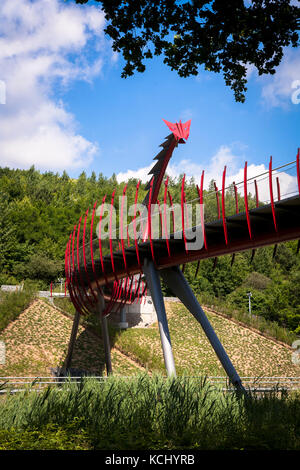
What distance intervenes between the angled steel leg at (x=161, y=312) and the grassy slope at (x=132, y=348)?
45.5ft

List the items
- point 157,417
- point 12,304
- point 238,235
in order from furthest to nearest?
point 12,304, point 238,235, point 157,417

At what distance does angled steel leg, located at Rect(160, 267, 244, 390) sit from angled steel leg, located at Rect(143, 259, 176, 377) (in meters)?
0.64

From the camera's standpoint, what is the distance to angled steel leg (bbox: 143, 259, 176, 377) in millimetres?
14619

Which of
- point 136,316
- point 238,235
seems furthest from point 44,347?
point 238,235

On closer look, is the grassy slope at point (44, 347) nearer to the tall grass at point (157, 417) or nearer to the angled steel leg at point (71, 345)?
the angled steel leg at point (71, 345)

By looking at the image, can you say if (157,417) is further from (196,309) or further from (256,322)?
(256,322)

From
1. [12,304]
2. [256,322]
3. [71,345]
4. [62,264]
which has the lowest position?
[71,345]

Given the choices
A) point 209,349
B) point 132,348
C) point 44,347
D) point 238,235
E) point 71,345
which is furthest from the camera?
point 209,349

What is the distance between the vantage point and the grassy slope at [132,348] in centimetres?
2914

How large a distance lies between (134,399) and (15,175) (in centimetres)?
11937

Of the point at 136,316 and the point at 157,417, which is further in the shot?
the point at 136,316

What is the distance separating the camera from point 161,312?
50.8 feet

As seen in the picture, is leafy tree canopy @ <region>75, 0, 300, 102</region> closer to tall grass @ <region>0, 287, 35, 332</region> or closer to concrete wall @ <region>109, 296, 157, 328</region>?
tall grass @ <region>0, 287, 35, 332</region>

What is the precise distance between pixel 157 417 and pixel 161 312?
8927mm
